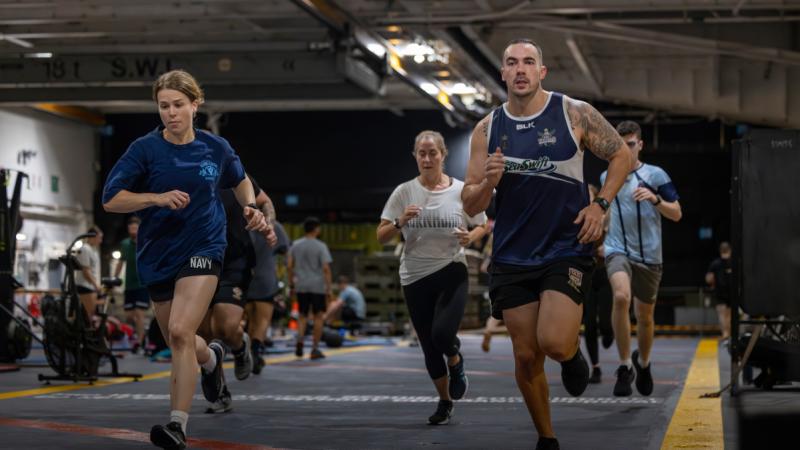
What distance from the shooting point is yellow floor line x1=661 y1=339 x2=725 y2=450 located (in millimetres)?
6824

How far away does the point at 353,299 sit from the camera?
25.9 metres

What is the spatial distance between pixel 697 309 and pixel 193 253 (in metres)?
25.5

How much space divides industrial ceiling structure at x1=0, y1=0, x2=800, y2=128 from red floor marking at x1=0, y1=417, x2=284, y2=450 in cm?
1059

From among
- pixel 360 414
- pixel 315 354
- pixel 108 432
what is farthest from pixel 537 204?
pixel 315 354

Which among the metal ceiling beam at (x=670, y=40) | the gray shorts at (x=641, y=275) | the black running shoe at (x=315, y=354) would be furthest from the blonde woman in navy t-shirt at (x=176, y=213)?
the metal ceiling beam at (x=670, y=40)

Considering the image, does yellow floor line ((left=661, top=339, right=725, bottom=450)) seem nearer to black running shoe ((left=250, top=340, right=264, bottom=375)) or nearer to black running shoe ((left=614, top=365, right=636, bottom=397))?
black running shoe ((left=614, top=365, right=636, bottom=397))

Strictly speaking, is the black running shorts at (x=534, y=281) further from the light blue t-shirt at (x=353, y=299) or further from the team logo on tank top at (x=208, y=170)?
the light blue t-shirt at (x=353, y=299)

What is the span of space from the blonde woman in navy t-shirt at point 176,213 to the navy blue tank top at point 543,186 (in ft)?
5.33

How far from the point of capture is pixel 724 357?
58.0 ft

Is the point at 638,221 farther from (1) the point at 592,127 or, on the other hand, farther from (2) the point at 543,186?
(2) the point at 543,186

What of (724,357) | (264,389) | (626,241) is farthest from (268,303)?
(724,357)

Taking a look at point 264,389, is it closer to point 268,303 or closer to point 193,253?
point 268,303

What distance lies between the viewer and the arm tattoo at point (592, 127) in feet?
20.6

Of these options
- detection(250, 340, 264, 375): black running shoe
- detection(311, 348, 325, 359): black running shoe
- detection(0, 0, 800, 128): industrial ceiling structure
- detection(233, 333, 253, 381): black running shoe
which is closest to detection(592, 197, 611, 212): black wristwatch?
detection(233, 333, 253, 381): black running shoe
